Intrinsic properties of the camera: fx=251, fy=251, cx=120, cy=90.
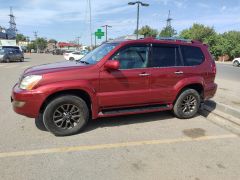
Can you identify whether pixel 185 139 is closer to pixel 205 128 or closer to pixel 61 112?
pixel 205 128

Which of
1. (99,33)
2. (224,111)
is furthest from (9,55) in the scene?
(224,111)

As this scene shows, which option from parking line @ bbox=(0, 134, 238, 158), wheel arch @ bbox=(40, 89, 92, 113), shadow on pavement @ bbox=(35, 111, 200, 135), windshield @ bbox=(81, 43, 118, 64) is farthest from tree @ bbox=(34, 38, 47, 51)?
parking line @ bbox=(0, 134, 238, 158)

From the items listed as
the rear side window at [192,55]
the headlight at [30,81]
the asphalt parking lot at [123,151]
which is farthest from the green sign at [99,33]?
the headlight at [30,81]

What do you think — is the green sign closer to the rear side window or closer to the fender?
the rear side window

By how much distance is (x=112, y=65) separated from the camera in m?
4.76

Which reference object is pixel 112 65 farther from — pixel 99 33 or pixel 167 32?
pixel 167 32

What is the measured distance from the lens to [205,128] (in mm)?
5414

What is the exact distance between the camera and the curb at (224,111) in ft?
18.9

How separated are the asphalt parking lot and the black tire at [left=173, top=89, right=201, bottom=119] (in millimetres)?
279

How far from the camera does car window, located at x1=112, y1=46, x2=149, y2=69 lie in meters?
5.14

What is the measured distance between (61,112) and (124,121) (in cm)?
156

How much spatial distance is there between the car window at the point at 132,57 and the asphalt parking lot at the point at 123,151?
4.30 feet

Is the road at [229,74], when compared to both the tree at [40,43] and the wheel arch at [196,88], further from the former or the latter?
the tree at [40,43]

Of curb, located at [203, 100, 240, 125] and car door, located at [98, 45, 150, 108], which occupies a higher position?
car door, located at [98, 45, 150, 108]
